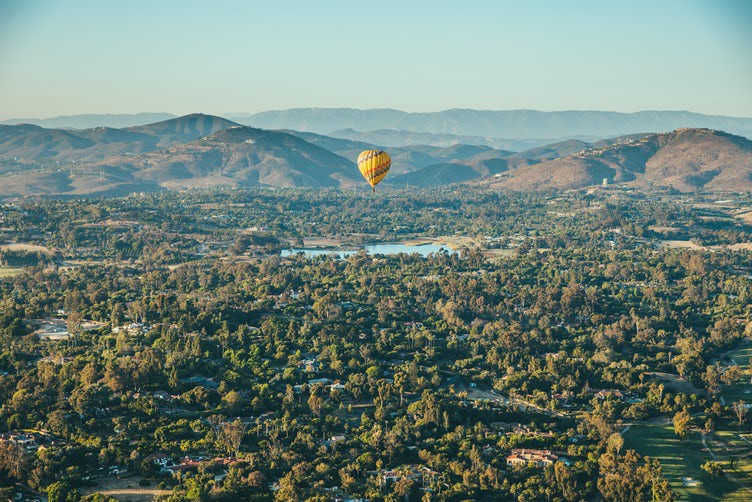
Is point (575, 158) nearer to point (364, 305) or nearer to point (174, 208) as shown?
point (174, 208)

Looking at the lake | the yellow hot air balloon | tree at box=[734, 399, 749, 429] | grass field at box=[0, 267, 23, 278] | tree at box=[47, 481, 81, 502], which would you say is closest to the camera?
tree at box=[47, 481, 81, 502]

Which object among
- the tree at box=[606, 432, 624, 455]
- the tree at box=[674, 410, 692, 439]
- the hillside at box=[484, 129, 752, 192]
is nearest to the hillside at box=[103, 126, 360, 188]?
the hillside at box=[484, 129, 752, 192]

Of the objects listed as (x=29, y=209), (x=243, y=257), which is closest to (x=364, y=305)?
(x=243, y=257)

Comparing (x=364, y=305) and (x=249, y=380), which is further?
(x=364, y=305)

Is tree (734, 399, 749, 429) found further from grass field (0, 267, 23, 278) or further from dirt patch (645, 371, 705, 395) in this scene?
grass field (0, 267, 23, 278)

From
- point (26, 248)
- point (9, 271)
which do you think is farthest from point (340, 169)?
point (9, 271)
